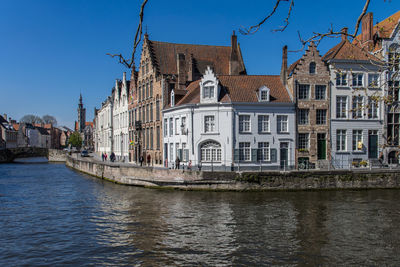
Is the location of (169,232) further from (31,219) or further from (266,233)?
(31,219)

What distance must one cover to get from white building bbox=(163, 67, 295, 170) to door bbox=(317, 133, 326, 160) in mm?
2588

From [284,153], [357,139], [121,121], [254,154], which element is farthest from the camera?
[121,121]

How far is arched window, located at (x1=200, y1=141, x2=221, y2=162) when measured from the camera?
3162 centimetres

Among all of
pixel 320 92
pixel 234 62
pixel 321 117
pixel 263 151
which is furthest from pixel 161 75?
pixel 321 117

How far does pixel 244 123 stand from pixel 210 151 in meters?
3.75

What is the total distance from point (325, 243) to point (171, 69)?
1211 inches

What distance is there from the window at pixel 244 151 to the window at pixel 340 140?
830 centimetres

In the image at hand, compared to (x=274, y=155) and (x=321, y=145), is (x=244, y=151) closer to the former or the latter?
(x=274, y=155)

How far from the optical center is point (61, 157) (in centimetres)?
7600

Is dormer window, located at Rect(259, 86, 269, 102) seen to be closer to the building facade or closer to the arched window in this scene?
the arched window

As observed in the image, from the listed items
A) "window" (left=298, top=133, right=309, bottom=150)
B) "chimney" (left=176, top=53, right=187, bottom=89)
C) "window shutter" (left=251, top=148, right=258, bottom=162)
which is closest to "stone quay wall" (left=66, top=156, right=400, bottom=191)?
"window shutter" (left=251, top=148, right=258, bottom=162)

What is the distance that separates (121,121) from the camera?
5650 centimetres

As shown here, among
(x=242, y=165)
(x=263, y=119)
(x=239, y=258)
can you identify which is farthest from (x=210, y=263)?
(x=263, y=119)

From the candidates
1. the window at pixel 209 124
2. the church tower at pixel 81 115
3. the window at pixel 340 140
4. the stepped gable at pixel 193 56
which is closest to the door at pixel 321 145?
the window at pixel 340 140
